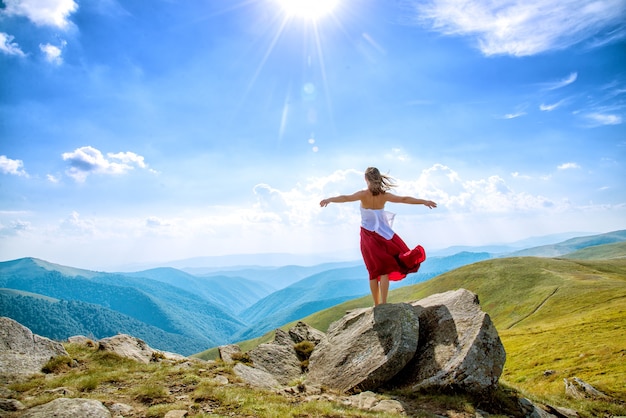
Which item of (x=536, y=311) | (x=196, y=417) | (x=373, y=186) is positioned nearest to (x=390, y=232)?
(x=373, y=186)

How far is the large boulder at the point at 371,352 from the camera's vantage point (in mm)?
12797

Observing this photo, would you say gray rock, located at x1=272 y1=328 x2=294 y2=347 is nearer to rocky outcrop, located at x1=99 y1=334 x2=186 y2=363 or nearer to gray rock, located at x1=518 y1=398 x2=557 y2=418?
rocky outcrop, located at x1=99 y1=334 x2=186 y2=363

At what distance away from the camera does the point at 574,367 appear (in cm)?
3603

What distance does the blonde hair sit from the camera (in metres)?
14.9

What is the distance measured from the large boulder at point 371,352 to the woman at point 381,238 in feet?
4.21

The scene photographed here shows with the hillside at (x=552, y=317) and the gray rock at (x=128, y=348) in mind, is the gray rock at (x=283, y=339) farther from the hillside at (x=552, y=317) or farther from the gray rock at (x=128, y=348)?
the hillside at (x=552, y=317)

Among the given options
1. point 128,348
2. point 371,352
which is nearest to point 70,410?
point 371,352

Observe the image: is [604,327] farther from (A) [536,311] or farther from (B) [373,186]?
(B) [373,186]

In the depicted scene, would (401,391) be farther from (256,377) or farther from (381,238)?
(381,238)

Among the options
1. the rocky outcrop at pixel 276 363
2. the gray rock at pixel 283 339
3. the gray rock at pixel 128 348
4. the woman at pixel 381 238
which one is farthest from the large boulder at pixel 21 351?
the woman at pixel 381 238

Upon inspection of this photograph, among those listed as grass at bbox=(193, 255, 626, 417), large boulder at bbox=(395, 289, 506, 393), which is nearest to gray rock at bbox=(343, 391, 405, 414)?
large boulder at bbox=(395, 289, 506, 393)

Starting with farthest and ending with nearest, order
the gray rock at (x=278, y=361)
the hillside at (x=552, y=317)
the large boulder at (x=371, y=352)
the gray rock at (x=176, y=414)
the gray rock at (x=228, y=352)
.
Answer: the hillside at (x=552, y=317)
the gray rock at (x=228, y=352)
the gray rock at (x=278, y=361)
the large boulder at (x=371, y=352)
the gray rock at (x=176, y=414)

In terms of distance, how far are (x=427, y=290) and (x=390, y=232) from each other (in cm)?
17464

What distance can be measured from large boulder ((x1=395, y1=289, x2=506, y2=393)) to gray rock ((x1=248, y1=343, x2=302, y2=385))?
231 inches
